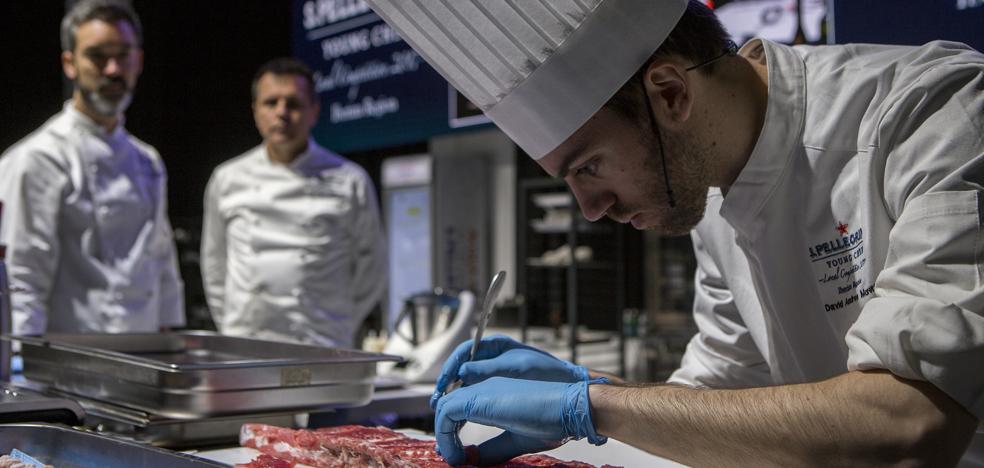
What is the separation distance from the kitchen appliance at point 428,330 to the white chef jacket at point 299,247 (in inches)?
13.2

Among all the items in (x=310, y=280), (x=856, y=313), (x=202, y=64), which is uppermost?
(x=202, y=64)

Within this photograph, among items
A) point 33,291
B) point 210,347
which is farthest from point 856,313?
point 33,291

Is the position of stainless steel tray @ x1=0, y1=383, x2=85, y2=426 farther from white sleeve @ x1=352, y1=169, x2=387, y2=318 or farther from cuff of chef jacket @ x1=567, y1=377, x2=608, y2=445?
white sleeve @ x1=352, y1=169, x2=387, y2=318

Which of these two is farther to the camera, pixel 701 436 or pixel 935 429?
pixel 701 436

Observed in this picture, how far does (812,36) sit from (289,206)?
2267 millimetres

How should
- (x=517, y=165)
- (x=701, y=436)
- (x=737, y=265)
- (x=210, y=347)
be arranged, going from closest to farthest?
1. (x=701, y=436)
2. (x=737, y=265)
3. (x=210, y=347)
4. (x=517, y=165)

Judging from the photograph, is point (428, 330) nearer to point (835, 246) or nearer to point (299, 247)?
point (299, 247)

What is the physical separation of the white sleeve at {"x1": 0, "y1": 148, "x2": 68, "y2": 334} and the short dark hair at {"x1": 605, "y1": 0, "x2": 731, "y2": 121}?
7.36 feet

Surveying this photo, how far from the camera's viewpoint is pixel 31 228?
2912 mm

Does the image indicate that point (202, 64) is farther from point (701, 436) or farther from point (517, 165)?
point (701, 436)

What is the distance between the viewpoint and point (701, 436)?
1099mm

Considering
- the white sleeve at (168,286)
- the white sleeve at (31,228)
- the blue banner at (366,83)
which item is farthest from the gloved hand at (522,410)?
the blue banner at (366,83)

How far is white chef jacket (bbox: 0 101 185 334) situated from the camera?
2896mm

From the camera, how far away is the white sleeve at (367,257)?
3951 millimetres
